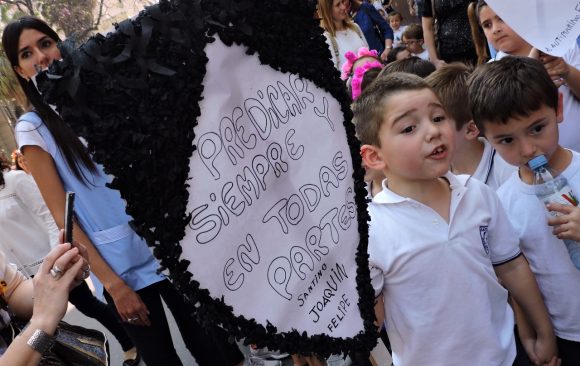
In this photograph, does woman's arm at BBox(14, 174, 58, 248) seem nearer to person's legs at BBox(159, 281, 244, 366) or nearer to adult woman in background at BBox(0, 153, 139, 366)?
adult woman in background at BBox(0, 153, 139, 366)

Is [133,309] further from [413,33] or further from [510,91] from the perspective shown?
[413,33]

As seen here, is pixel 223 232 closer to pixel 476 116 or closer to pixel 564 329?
pixel 476 116

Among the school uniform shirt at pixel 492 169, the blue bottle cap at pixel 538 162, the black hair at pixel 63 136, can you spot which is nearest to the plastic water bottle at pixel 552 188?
the blue bottle cap at pixel 538 162

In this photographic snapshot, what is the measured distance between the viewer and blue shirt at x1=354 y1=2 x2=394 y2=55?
4836 mm

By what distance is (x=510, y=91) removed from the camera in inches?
61.2

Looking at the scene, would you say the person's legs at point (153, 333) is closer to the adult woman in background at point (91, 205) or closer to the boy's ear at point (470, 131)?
the adult woman in background at point (91, 205)

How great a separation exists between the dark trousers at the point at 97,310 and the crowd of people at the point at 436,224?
153 centimetres

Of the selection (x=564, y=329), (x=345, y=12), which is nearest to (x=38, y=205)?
(x=345, y=12)

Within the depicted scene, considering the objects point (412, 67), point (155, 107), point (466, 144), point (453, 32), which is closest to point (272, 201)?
point (155, 107)

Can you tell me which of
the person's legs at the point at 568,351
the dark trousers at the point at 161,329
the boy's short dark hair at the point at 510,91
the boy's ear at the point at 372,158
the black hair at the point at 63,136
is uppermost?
the black hair at the point at 63,136

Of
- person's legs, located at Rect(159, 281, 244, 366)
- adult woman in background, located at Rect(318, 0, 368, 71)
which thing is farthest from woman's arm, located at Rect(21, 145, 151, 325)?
adult woman in background, located at Rect(318, 0, 368, 71)

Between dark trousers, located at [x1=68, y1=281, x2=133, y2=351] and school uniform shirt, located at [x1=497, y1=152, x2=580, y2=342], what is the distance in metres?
2.84

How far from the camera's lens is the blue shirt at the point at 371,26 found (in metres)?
4.84

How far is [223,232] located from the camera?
86 centimetres
